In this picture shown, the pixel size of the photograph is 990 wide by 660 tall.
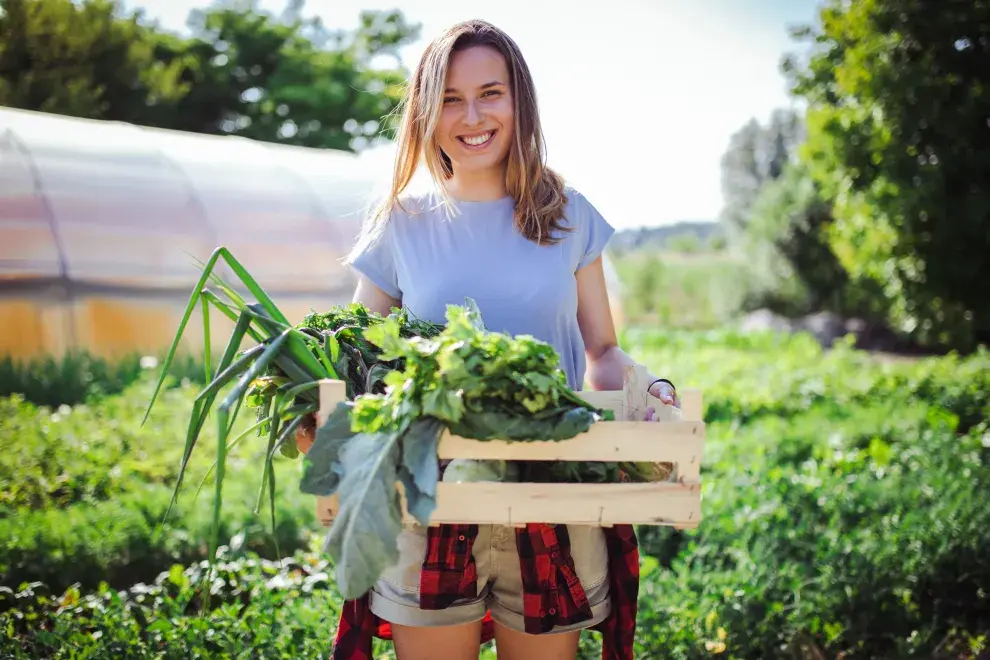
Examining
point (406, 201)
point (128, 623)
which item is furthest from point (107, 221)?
point (406, 201)

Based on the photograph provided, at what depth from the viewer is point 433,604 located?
1.69m

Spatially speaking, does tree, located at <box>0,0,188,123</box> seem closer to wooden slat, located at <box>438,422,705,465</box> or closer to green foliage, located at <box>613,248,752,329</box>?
green foliage, located at <box>613,248,752,329</box>

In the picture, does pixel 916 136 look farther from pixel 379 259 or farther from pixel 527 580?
pixel 527 580

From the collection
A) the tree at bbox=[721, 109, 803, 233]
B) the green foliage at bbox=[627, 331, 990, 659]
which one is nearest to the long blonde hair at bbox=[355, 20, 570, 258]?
the green foliage at bbox=[627, 331, 990, 659]

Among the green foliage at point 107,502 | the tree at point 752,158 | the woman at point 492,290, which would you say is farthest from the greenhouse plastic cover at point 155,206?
the tree at point 752,158

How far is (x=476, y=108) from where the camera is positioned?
1.92m

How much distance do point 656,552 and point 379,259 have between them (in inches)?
88.0

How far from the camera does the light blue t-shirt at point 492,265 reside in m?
1.91

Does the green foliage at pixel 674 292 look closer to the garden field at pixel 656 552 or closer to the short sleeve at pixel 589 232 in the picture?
the garden field at pixel 656 552

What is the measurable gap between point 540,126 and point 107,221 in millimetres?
6116

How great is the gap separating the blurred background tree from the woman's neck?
10829 millimetres

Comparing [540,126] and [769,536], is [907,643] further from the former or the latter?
[540,126]

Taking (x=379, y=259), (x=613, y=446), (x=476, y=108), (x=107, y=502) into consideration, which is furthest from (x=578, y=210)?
(x=107, y=502)

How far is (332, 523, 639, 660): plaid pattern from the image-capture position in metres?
1.69
